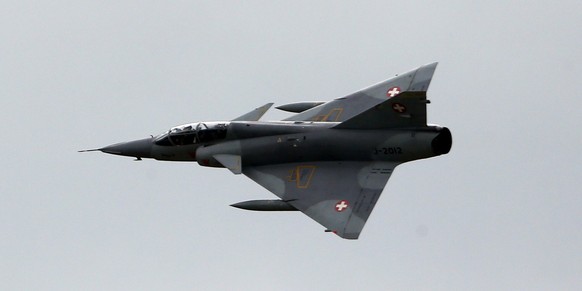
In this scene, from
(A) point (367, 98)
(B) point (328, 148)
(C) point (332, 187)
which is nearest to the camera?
(C) point (332, 187)

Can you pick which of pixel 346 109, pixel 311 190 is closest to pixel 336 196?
pixel 311 190

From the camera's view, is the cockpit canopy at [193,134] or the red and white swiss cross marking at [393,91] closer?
the cockpit canopy at [193,134]

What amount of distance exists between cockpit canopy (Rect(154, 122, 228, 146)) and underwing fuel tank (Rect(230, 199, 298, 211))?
3282 mm

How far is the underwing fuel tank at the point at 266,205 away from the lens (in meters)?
47.4

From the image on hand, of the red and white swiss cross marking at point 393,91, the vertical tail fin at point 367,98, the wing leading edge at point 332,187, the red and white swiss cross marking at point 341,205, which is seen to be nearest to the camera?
the wing leading edge at point 332,187

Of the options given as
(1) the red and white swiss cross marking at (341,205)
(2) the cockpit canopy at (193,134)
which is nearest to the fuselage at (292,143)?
(2) the cockpit canopy at (193,134)

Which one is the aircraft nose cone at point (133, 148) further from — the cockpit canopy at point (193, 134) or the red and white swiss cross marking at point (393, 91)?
the red and white swiss cross marking at point (393, 91)

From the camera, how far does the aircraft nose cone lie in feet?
168

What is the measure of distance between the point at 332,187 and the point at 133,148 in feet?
24.5

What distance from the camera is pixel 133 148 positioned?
5122cm

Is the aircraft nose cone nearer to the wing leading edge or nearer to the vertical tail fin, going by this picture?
the wing leading edge

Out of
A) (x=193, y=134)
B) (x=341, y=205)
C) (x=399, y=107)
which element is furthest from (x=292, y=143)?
(x=399, y=107)

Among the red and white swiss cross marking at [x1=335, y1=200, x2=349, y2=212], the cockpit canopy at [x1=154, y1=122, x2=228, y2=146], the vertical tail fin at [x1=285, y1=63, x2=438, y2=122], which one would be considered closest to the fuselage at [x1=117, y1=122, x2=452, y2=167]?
the cockpit canopy at [x1=154, y1=122, x2=228, y2=146]

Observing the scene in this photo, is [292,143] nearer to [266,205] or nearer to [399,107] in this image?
[266,205]
